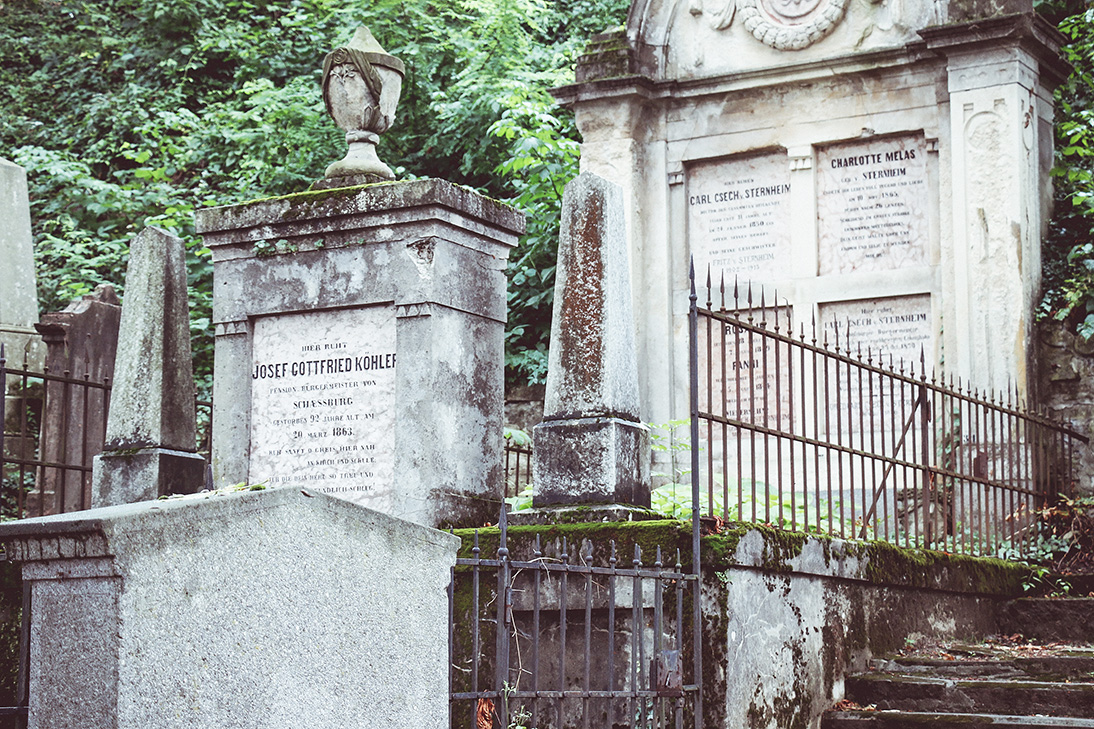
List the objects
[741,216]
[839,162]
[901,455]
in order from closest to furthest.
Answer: [901,455]
[839,162]
[741,216]

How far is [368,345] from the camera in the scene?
7492 mm

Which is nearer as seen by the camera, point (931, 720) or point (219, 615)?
point (219, 615)

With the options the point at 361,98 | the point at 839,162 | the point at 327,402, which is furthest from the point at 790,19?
the point at 327,402

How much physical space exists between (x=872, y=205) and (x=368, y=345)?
543 centimetres

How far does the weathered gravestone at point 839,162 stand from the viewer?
10.4m

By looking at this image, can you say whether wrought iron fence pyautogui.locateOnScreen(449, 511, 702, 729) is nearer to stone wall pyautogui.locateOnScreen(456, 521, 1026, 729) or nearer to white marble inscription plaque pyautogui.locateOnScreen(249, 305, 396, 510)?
stone wall pyautogui.locateOnScreen(456, 521, 1026, 729)

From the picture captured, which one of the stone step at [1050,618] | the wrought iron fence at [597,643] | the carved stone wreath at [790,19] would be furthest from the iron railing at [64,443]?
the carved stone wreath at [790,19]

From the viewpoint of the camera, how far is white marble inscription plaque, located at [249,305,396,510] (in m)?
7.36

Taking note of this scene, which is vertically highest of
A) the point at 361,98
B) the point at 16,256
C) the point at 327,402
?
the point at 16,256

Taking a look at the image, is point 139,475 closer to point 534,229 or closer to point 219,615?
point 219,615

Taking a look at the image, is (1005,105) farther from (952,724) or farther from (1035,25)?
(952,724)

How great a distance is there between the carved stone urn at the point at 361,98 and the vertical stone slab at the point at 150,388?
1.08m

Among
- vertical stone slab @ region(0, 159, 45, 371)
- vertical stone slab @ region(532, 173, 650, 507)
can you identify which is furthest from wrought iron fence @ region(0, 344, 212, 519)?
vertical stone slab @ region(532, 173, 650, 507)

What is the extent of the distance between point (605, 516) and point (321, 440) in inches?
82.2
